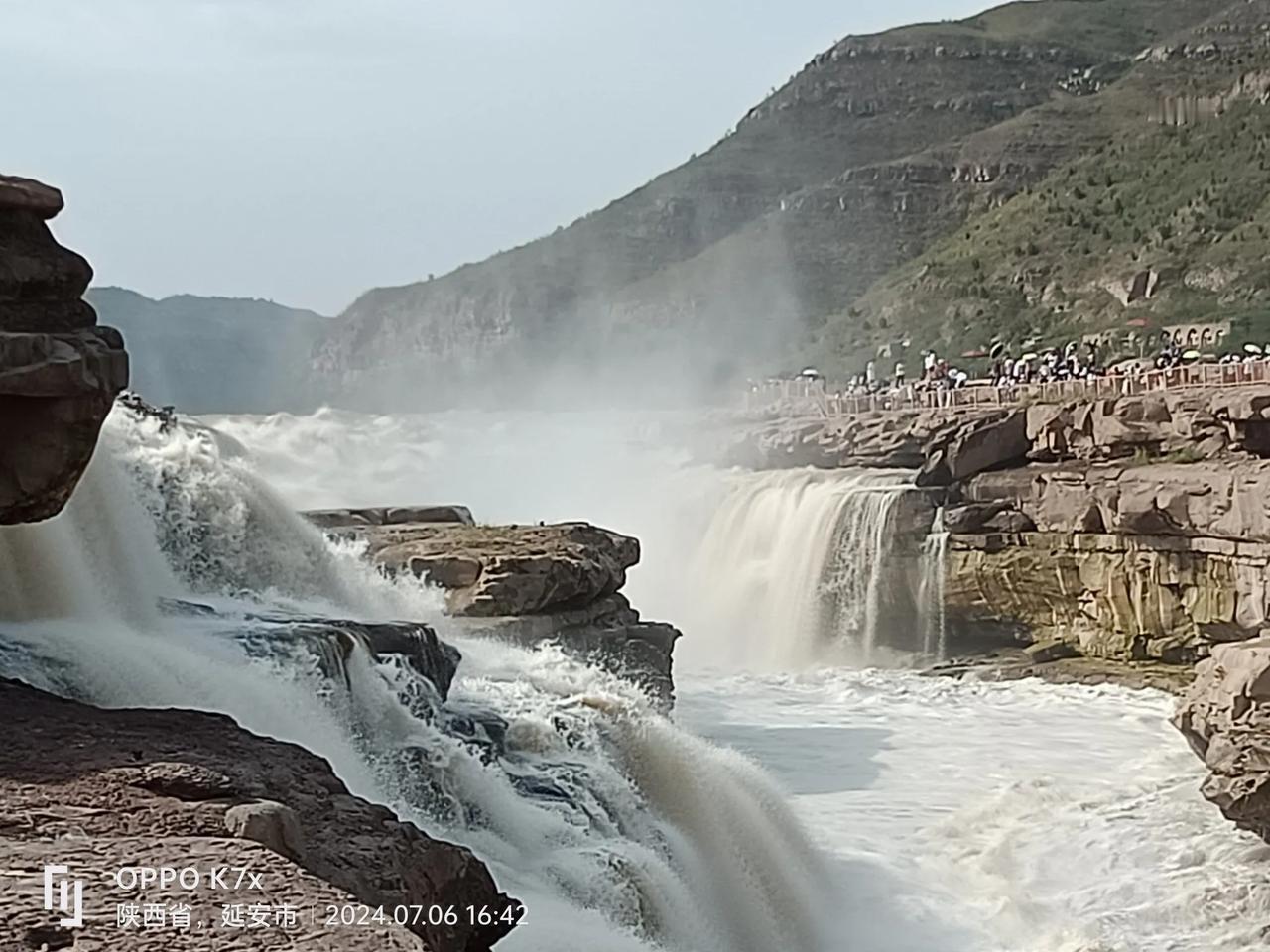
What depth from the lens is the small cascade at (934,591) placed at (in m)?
20.6

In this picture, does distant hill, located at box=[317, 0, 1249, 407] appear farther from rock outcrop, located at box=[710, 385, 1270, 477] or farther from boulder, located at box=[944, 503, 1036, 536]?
boulder, located at box=[944, 503, 1036, 536]

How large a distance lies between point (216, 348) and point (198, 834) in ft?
331

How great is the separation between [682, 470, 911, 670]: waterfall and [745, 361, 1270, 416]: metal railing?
9.95 feet

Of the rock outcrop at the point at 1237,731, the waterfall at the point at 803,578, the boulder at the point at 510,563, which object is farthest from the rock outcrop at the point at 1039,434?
the rock outcrop at the point at 1237,731

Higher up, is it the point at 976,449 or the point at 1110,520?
the point at 976,449

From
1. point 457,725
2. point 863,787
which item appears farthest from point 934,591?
point 457,725

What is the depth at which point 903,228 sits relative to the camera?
65.8m

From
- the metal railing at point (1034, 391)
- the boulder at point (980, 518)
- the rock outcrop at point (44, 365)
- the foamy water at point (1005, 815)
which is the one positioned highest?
the rock outcrop at point (44, 365)

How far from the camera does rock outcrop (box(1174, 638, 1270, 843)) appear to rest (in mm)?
9789

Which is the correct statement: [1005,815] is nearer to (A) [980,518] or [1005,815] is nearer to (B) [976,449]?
(A) [980,518]

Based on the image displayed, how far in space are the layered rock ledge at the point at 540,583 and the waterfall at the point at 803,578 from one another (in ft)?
20.3

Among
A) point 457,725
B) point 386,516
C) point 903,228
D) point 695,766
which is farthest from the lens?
point 903,228
